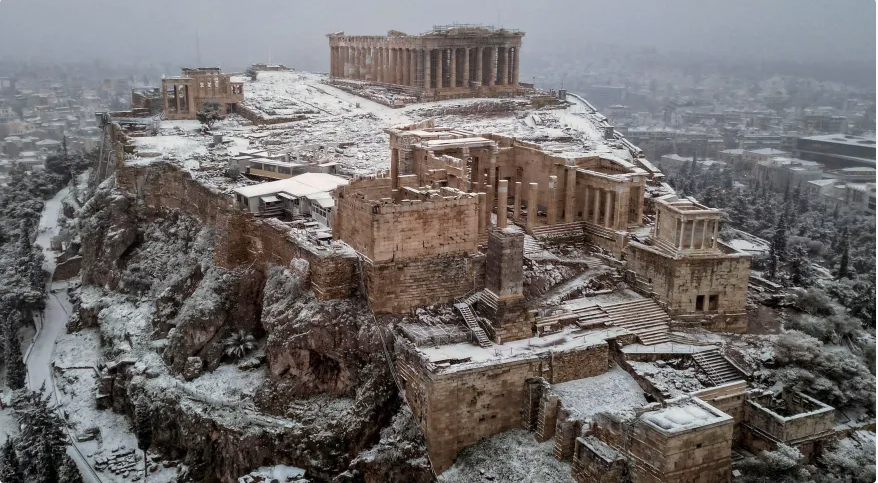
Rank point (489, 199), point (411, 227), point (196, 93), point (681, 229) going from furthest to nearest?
point (196, 93) → point (489, 199) → point (681, 229) → point (411, 227)

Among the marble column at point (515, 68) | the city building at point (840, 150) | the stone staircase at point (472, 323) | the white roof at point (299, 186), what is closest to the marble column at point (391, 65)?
the marble column at point (515, 68)

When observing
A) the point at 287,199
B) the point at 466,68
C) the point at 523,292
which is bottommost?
the point at 523,292

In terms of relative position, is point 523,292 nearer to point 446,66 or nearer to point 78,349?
point 78,349

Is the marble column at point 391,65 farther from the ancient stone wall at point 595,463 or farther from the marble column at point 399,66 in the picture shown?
the ancient stone wall at point 595,463

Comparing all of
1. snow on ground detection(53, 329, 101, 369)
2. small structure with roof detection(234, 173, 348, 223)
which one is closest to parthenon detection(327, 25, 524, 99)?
small structure with roof detection(234, 173, 348, 223)

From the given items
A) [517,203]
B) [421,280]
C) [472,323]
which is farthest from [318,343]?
[517,203]

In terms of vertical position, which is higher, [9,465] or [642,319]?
[642,319]
